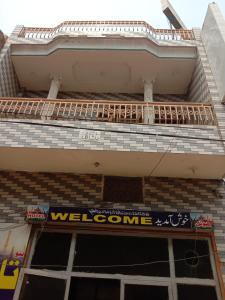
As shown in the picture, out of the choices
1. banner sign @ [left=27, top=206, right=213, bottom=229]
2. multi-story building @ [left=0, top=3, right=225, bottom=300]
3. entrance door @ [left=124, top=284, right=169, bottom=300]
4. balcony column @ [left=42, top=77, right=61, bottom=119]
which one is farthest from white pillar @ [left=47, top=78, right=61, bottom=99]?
entrance door @ [left=124, top=284, right=169, bottom=300]

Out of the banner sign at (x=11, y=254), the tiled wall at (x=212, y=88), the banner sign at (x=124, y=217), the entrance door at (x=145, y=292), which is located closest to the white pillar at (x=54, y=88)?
the banner sign at (x=124, y=217)

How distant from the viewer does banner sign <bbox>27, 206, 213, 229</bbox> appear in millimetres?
5414

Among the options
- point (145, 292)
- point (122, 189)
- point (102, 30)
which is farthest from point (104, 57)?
point (145, 292)

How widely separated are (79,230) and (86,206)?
0.50 metres

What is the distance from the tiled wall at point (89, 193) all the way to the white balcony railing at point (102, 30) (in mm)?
4564

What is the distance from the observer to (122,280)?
203 inches

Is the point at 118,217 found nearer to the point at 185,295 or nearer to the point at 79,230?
the point at 79,230

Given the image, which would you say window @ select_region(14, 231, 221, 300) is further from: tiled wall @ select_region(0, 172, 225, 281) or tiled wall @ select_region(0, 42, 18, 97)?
tiled wall @ select_region(0, 42, 18, 97)

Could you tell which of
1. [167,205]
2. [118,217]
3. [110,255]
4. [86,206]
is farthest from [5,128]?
[167,205]

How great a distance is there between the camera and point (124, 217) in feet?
18.0

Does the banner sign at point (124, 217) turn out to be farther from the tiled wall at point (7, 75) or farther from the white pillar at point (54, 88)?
the tiled wall at point (7, 75)

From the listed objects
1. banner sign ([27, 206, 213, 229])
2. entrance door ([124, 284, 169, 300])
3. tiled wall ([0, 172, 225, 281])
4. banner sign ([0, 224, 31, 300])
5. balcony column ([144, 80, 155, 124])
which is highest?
balcony column ([144, 80, 155, 124])

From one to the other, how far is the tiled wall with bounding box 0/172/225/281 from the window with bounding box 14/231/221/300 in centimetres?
62

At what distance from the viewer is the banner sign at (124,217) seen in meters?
5.41
